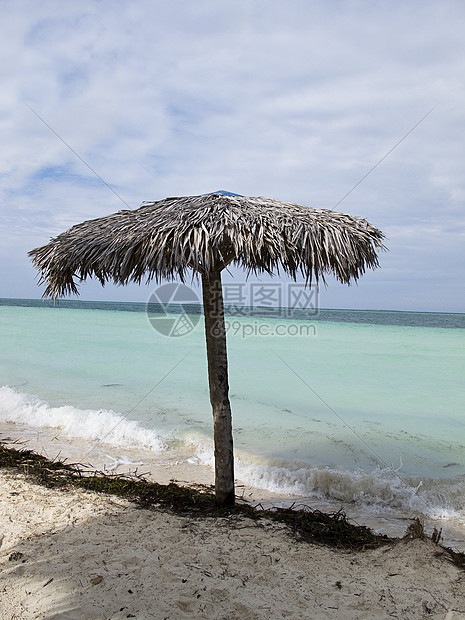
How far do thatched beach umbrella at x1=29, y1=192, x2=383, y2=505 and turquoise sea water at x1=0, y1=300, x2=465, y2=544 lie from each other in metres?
1.79

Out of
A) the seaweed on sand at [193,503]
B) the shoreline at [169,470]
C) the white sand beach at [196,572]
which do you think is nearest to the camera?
the white sand beach at [196,572]

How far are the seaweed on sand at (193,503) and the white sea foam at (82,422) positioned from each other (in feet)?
4.15

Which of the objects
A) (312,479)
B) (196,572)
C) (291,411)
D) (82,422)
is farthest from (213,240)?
(291,411)

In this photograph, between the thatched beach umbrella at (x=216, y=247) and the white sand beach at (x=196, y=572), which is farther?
the thatched beach umbrella at (x=216, y=247)

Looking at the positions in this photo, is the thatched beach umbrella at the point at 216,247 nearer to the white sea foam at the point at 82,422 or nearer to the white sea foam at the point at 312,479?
the white sea foam at the point at 312,479

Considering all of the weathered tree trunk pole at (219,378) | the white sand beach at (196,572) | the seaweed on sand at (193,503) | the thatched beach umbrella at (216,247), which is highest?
the thatched beach umbrella at (216,247)

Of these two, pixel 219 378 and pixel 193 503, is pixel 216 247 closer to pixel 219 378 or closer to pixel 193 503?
pixel 219 378

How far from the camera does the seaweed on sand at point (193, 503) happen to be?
9.31ft

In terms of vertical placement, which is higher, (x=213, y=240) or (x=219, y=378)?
(x=213, y=240)

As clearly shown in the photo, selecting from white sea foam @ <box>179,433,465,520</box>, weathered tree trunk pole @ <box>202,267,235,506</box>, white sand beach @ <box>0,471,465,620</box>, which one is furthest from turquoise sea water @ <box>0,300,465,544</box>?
white sand beach @ <box>0,471,465,620</box>


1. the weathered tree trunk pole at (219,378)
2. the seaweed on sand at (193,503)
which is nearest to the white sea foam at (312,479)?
the seaweed on sand at (193,503)

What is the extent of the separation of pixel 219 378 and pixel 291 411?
4232 mm

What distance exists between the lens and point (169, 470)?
4523 mm

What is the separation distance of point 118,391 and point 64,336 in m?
9.45
